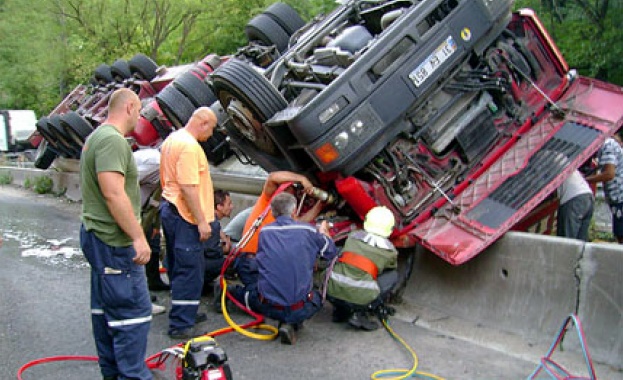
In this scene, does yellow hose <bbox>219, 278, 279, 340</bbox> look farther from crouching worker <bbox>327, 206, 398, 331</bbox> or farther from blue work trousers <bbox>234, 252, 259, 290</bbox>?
crouching worker <bbox>327, 206, 398, 331</bbox>

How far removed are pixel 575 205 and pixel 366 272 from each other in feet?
6.20

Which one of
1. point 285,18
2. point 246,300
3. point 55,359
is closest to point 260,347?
point 246,300

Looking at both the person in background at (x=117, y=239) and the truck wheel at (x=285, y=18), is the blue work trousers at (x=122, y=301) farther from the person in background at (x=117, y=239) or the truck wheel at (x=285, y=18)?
the truck wheel at (x=285, y=18)

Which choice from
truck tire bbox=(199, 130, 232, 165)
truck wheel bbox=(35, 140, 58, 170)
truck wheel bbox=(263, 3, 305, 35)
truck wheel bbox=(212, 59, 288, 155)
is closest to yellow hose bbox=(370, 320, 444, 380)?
truck wheel bbox=(212, 59, 288, 155)

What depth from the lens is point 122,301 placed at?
11.5ft

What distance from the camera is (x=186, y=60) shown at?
20.1 m

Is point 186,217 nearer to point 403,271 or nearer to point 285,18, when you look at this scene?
point 403,271

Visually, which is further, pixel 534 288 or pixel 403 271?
pixel 403 271

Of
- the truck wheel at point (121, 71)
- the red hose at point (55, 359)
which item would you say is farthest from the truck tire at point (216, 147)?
the truck wheel at point (121, 71)

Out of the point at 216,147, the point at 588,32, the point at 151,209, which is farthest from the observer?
the point at 588,32

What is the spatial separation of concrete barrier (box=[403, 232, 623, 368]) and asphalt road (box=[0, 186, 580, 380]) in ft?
0.92

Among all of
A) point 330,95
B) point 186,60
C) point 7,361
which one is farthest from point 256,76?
point 186,60

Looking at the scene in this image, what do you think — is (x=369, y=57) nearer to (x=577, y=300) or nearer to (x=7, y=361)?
(x=577, y=300)

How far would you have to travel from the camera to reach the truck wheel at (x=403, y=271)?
529cm
